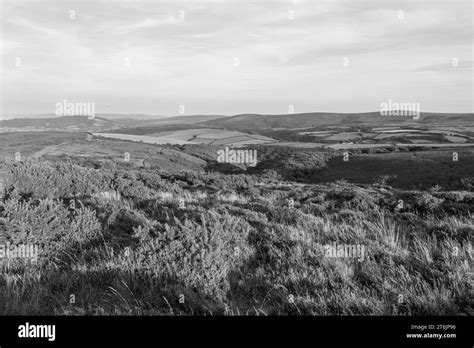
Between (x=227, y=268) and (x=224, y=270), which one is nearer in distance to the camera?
(x=224, y=270)

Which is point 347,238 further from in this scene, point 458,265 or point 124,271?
point 124,271
